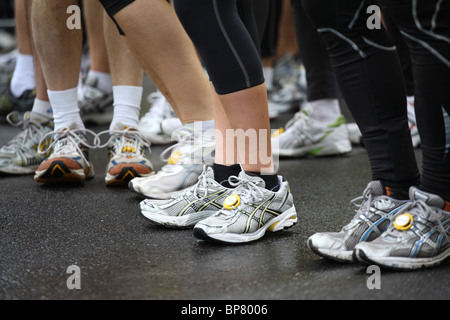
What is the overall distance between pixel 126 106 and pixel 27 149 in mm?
434

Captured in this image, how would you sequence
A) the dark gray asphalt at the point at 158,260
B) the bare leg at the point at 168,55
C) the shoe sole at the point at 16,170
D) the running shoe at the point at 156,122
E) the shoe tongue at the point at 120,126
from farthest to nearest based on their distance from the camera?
the running shoe at the point at 156,122 < the shoe sole at the point at 16,170 < the shoe tongue at the point at 120,126 < the bare leg at the point at 168,55 < the dark gray asphalt at the point at 158,260

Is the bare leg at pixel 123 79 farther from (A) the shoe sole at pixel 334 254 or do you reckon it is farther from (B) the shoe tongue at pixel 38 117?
(A) the shoe sole at pixel 334 254

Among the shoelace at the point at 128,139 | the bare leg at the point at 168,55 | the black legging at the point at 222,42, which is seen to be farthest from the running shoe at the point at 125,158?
the black legging at the point at 222,42

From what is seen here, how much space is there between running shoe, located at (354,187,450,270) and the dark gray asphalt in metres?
0.02

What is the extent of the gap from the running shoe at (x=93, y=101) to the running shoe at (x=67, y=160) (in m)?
1.17

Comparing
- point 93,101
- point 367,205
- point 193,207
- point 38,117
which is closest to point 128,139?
point 38,117

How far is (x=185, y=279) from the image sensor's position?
41.4 inches

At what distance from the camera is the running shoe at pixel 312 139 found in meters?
2.42

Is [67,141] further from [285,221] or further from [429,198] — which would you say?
[429,198]

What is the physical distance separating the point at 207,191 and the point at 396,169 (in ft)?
1.52

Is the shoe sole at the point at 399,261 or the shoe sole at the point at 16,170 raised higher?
the shoe sole at the point at 399,261

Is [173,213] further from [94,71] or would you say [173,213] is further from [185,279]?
[94,71]

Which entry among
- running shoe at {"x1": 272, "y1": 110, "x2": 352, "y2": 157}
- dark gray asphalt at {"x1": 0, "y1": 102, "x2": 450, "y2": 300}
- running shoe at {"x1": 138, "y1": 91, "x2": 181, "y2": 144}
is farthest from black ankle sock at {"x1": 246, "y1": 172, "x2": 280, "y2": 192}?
running shoe at {"x1": 138, "y1": 91, "x2": 181, "y2": 144}

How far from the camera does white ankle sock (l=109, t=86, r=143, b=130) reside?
2.03 metres
